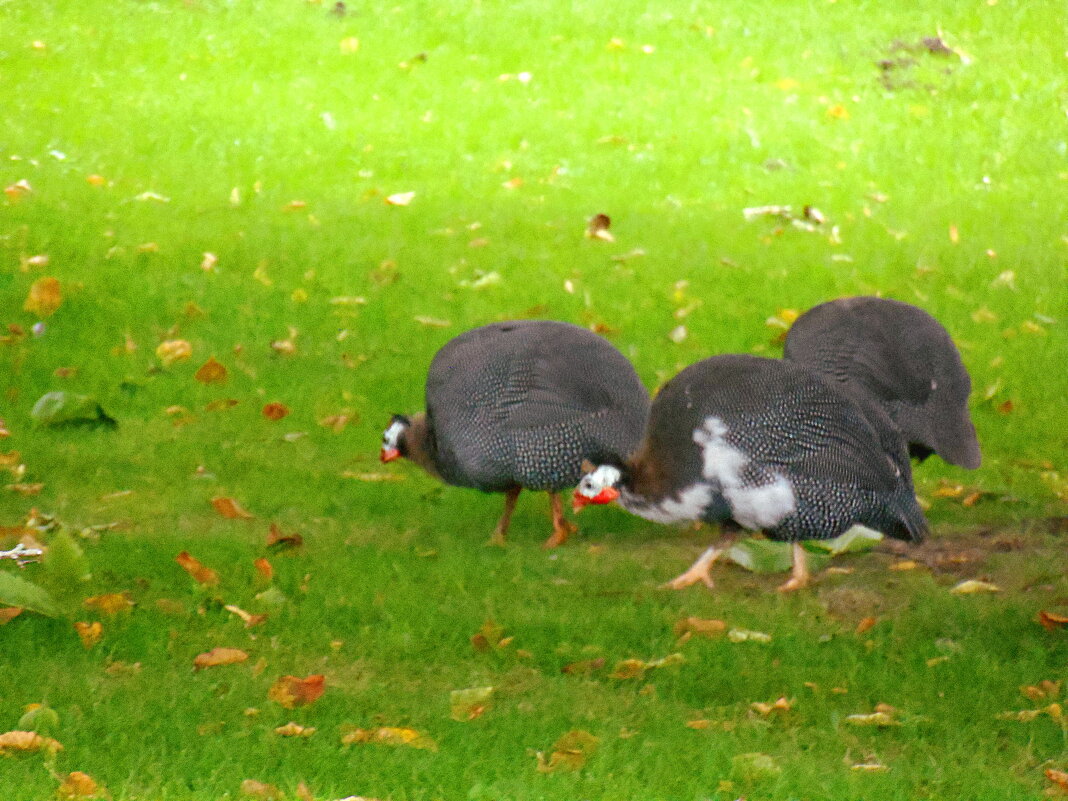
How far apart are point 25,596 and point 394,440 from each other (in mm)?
1749

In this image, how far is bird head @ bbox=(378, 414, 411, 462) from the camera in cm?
593

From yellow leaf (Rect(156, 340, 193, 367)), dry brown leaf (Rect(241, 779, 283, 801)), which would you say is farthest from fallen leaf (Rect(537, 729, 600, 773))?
yellow leaf (Rect(156, 340, 193, 367))

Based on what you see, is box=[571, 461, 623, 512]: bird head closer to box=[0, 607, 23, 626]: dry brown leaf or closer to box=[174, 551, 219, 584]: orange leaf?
box=[174, 551, 219, 584]: orange leaf

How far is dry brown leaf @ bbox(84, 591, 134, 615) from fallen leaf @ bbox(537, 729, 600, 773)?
Result: 171 centimetres

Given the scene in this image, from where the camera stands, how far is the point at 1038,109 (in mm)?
11812

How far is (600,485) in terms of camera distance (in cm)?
507

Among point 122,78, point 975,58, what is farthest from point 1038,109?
point 122,78

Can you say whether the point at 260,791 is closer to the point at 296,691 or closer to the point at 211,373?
the point at 296,691

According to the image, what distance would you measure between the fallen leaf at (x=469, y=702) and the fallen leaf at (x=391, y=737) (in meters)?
0.19

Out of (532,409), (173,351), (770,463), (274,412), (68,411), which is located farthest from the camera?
(173,351)

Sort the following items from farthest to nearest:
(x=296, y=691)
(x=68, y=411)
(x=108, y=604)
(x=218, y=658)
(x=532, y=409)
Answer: (x=68, y=411)
(x=532, y=409)
(x=108, y=604)
(x=218, y=658)
(x=296, y=691)

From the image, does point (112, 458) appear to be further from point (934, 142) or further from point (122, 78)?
point (934, 142)

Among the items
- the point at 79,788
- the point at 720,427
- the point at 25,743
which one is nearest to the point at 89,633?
the point at 25,743

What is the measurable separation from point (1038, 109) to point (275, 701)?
9.65 metres
